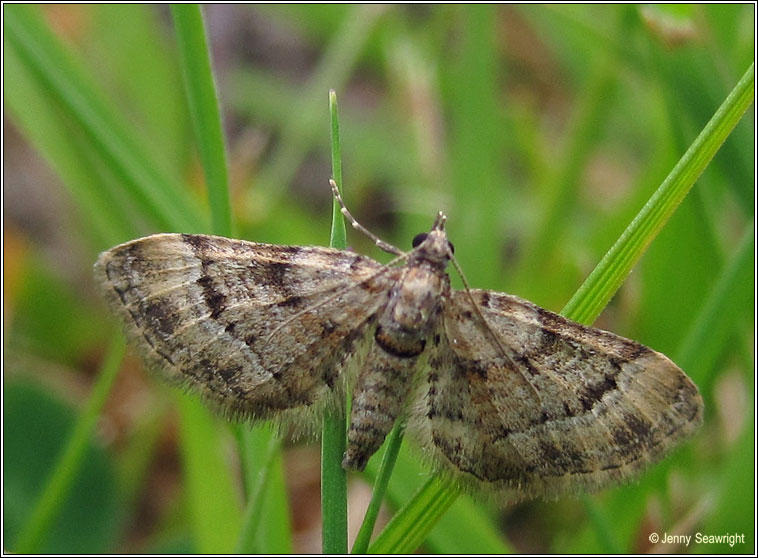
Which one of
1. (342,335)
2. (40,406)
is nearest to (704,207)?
(342,335)

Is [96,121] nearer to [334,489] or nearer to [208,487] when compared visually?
[208,487]

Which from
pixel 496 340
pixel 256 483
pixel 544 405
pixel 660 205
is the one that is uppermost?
pixel 660 205

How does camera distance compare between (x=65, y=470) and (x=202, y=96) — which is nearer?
(x=202, y=96)

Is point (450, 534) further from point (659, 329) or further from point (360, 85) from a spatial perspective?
point (360, 85)

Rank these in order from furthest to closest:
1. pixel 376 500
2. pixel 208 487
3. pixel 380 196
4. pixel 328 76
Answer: pixel 380 196, pixel 328 76, pixel 208 487, pixel 376 500

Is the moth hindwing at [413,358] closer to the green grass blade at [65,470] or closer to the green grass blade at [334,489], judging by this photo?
the green grass blade at [334,489]

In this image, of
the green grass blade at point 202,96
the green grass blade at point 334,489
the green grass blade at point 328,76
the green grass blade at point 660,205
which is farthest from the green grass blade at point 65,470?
the green grass blade at point 328,76

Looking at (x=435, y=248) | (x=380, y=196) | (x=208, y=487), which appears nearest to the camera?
(x=435, y=248)

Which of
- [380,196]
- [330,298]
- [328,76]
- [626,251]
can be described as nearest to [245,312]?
[330,298]
